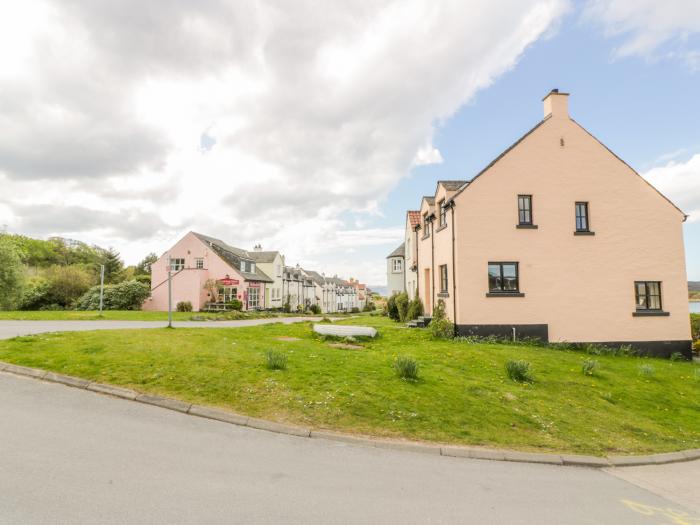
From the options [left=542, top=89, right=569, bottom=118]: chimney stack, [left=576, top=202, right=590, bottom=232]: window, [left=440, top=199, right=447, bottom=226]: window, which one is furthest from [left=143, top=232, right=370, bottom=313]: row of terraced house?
[left=542, top=89, right=569, bottom=118]: chimney stack

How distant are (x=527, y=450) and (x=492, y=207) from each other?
13.7m

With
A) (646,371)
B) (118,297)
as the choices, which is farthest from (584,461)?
(118,297)

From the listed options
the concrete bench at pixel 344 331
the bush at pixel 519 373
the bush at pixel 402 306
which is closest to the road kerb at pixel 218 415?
the bush at pixel 519 373

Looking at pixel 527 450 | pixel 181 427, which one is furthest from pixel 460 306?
pixel 181 427

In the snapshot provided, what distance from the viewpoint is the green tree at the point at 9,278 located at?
35.7 m

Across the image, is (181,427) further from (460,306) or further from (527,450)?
(460,306)

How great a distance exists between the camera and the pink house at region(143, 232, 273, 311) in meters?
39.3

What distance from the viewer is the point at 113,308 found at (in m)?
37.1

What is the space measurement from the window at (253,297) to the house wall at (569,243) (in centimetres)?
2913

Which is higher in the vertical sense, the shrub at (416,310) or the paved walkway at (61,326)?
the shrub at (416,310)

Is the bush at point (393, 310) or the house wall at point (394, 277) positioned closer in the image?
the bush at point (393, 310)

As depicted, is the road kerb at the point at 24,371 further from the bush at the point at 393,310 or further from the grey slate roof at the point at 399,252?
the grey slate roof at the point at 399,252

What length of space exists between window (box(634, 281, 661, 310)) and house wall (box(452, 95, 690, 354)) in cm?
28

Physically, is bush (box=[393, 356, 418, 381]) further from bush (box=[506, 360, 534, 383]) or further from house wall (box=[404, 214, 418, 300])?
house wall (box=[404, 214, 418, 300])
